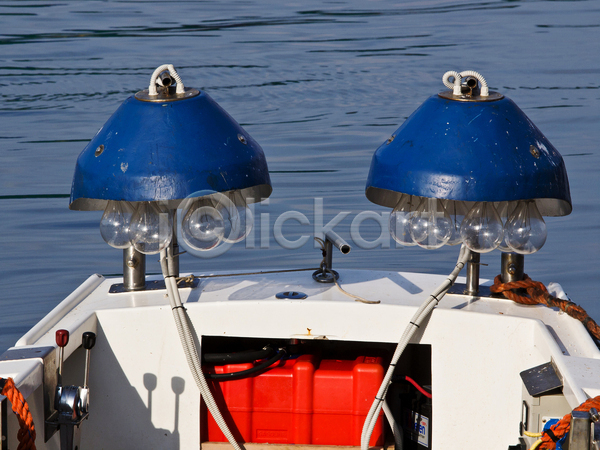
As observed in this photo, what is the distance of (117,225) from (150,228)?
0.10 meters

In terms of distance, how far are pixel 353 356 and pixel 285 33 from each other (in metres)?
15.2

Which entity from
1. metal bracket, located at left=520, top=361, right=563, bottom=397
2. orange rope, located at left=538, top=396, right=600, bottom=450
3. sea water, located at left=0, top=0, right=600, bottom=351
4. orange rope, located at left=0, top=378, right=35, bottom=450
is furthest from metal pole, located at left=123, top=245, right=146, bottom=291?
orange rope, located at left=538, top=396, right=600, bottom=450

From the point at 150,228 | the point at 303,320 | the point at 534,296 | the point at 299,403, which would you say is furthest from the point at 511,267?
the point at 150,228

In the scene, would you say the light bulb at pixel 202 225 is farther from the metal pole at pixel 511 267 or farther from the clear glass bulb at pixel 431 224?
the metal pole at pixel 511 267

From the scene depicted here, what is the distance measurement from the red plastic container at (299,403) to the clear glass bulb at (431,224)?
0.43 m

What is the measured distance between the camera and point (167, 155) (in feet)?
6.95

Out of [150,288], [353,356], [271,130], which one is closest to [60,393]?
[150,288]

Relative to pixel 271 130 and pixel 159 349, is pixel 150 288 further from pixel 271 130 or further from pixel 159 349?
pixel 271 130

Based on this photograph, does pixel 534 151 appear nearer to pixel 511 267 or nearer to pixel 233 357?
pixel 511 267

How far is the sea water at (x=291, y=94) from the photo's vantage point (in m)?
7.38

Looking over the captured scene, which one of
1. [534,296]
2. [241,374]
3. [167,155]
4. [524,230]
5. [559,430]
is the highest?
[167,155]

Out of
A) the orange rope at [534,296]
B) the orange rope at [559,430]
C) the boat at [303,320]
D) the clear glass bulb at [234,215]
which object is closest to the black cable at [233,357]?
the boat at [303,320]

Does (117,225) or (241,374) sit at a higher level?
(117,225)

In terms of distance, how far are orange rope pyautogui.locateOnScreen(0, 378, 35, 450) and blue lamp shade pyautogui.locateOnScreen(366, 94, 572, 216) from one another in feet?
3.67
